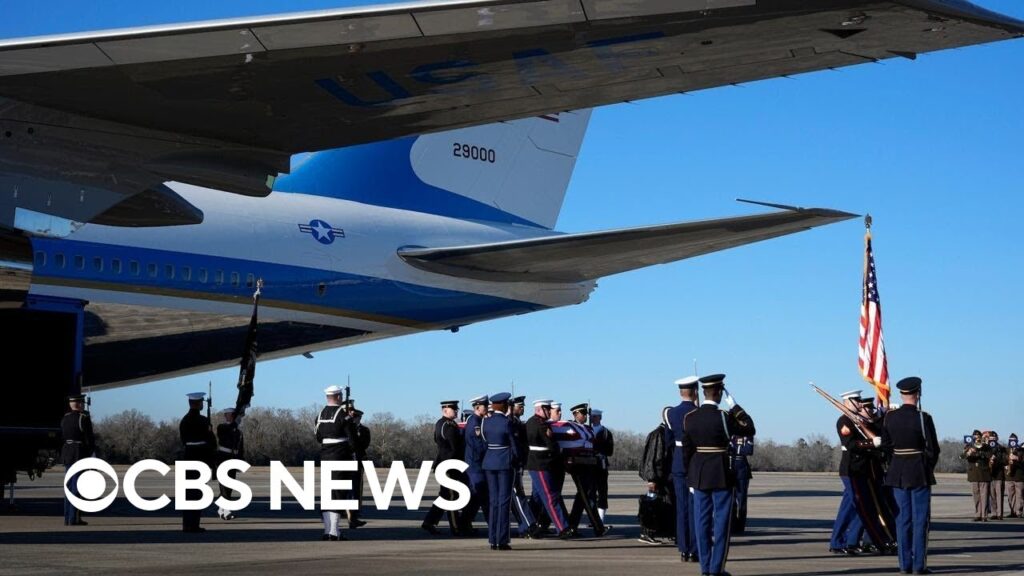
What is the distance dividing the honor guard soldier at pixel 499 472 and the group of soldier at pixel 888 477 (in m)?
3.50

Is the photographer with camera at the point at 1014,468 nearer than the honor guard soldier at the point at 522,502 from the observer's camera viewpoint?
No

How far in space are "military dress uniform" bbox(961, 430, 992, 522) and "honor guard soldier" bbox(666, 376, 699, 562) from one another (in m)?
9.64

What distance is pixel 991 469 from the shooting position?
68.6ft

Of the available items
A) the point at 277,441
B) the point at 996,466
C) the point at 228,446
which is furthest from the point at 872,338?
the point at 277,441

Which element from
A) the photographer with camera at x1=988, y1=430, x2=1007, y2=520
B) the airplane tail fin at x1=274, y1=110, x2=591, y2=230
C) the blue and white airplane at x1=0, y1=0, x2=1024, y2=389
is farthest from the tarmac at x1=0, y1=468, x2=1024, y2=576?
the airplane tail fin at x1=274, y1=110, x2=591, y2=230

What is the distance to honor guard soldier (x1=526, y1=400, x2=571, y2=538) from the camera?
1552 cm

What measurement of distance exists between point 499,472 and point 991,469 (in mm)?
11228

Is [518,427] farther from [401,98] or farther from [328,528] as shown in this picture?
[401,98]

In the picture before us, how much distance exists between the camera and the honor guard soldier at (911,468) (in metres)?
11.3

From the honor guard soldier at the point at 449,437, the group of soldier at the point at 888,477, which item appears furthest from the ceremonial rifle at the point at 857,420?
the honor guard soldier at the point at 449,437

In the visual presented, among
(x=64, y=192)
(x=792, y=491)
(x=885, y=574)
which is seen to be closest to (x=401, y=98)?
(x=64, y=192)

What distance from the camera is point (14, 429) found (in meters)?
14.0

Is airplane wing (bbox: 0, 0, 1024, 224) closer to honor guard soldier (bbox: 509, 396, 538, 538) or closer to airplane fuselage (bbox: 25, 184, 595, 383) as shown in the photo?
airplane fuselage (bbox: 25, 184, 595, 383)

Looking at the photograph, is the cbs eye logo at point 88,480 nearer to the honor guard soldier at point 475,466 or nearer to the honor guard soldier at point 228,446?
the honor guard soldier at point 228,446
